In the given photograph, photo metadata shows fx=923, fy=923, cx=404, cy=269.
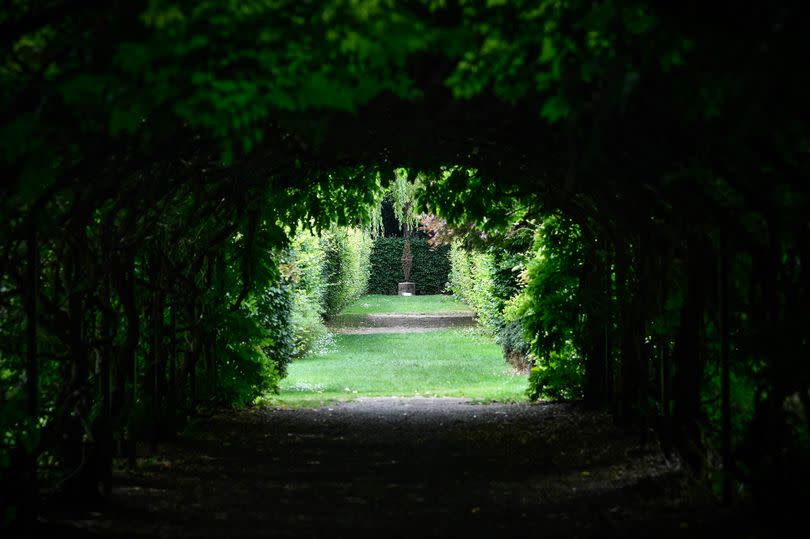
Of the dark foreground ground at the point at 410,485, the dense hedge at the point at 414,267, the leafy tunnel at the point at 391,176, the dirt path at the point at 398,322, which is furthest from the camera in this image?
the dense hedge at the point at 414,267

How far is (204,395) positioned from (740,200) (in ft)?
23.1

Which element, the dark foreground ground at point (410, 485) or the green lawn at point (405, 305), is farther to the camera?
the green lawn at point (405, 305)

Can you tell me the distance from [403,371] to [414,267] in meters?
27.0

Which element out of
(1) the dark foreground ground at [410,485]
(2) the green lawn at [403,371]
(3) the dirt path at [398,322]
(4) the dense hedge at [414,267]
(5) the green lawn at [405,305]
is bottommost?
(2) the green lawn at [403,371]

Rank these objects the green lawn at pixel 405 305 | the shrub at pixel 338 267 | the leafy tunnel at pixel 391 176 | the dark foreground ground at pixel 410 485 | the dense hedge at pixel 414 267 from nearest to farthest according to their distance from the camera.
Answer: the leafy tunnel at pixel 391 176 < the dark foreground ground at pixel 410 485 < the shrub at pixel 338 267 < the green lawn at pixel 405 305 < the dense hedge at pixel 414 267

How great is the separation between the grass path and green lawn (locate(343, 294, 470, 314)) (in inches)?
225

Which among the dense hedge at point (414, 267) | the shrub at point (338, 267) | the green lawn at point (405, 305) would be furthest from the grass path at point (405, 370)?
the dense hedge at point (414, 267)

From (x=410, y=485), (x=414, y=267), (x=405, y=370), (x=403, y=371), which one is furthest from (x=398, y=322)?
(x=410, y=485)

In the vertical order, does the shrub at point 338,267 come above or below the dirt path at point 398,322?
above

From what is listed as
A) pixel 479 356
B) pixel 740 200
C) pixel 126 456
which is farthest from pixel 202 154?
pixel 479 356

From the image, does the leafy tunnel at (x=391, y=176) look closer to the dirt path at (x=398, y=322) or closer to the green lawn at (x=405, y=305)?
the dirt path at (x=398, y=322)

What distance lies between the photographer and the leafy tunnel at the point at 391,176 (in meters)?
3.72

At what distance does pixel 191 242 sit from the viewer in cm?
966

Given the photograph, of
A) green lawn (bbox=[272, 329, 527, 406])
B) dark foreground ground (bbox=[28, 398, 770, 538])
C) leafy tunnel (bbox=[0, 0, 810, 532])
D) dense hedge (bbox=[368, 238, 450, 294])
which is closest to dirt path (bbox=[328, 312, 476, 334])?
green lawn (bbox=[272, 329, 527, 406])
